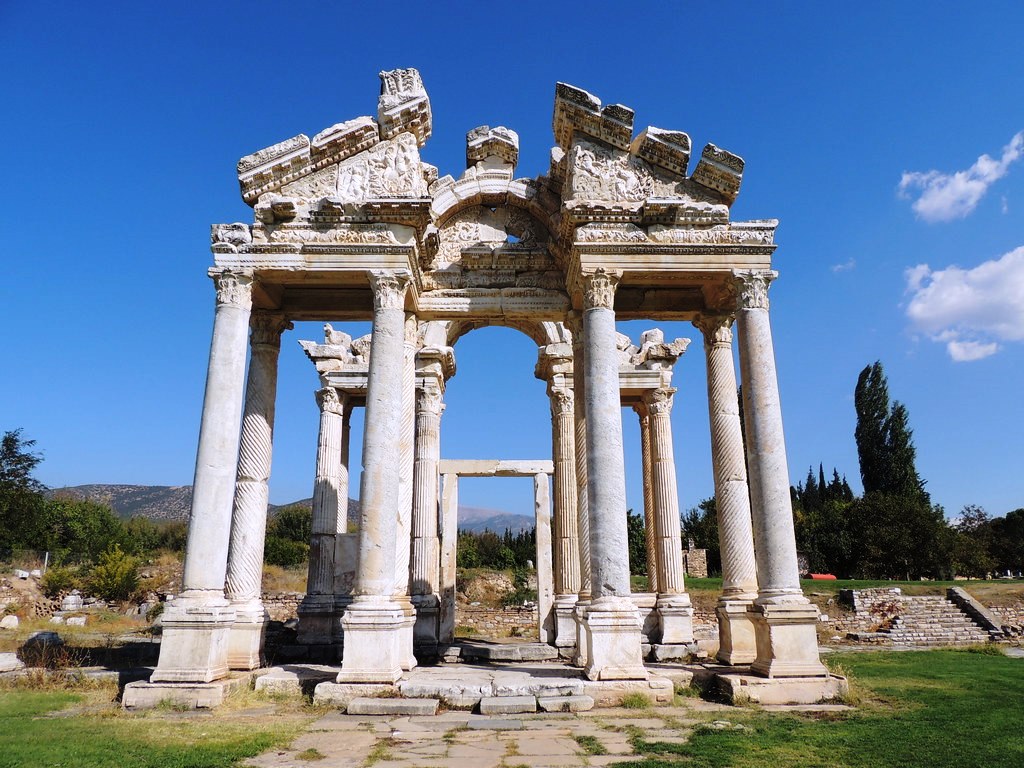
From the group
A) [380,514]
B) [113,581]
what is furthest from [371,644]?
[113,581]

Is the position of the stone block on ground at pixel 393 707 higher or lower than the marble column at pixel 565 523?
lower

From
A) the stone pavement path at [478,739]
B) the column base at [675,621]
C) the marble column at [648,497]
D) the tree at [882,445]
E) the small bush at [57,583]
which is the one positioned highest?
the tree at [882,445]

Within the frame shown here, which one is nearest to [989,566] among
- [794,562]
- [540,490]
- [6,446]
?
[540,490]

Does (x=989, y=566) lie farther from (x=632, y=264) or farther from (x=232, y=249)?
(x=232, y=249)

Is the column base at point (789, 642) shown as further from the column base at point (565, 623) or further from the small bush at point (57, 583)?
the small bush at point (57, 583)

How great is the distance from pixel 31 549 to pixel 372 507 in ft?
156

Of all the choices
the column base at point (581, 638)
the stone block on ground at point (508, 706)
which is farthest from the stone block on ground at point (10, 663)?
the column base at point (581, 638)

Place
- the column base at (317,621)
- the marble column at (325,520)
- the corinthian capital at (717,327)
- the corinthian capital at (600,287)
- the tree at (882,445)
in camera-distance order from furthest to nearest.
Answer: the tree at (882,445), the marble column at (325,520), the column base at (317,621), the corinthian capital at (717,327), the corinthian capital at (600,287)

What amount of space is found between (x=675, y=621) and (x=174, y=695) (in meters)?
12.1

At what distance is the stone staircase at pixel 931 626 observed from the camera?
25469 mm

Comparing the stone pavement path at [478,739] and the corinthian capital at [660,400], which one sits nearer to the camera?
the stone pavement path at [478,739]

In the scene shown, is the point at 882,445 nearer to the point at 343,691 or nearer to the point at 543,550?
the point at 543,550

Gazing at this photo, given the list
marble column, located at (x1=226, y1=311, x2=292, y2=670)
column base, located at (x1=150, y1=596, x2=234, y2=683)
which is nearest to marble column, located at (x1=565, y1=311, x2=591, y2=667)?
marble column, located at (x1=226, y1=311, x2=292, y2=670)

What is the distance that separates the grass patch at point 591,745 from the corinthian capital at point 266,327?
10518 mm
